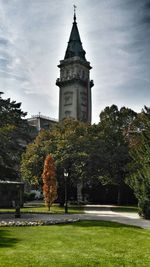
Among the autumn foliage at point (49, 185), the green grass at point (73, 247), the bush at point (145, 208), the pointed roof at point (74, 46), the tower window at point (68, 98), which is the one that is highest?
the pointed roof at point (74, 46)

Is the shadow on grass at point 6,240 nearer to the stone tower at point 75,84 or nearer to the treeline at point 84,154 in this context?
the treeline at point 84,154

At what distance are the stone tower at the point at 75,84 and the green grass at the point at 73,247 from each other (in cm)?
6322

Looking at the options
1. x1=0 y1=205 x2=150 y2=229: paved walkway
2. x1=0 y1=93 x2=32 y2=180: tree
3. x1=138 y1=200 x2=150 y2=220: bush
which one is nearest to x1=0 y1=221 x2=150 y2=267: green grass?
x1=0 y1=205 x2=150 y2=229: paved walkway

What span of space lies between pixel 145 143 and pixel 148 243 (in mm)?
13438

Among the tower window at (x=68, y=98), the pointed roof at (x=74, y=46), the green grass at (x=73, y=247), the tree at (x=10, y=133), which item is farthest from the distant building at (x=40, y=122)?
the green grass at (x=73, y=247)

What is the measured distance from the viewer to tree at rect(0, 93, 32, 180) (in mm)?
29938

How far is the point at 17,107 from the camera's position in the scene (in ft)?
→ 109

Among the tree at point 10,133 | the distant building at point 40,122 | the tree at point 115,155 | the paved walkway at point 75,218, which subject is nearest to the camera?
the paved walkway at point 75,218

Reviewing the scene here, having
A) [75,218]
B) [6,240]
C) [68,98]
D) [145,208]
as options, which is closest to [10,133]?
[75,218]

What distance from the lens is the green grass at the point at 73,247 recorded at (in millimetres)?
10906

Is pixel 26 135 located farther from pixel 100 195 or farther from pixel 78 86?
pixel 78 86

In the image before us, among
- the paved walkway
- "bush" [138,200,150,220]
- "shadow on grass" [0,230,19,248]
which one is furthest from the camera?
"bush" [138,200,150,220]

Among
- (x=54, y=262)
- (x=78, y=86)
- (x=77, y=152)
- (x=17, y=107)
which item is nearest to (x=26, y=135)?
(x=17, y=107)

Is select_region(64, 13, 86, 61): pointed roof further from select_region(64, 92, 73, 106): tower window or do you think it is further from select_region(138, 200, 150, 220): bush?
select_region(138, 200, 150, 220): bush
